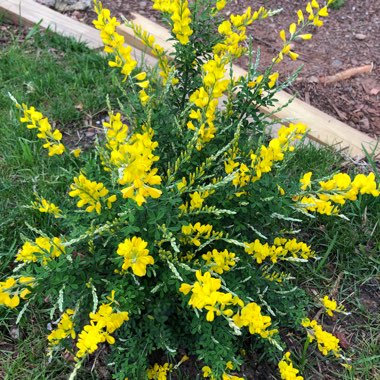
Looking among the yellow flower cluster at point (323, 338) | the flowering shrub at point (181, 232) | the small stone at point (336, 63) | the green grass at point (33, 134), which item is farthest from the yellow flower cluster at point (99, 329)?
the small stone at point (336, 63)

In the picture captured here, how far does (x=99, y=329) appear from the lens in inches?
59.4

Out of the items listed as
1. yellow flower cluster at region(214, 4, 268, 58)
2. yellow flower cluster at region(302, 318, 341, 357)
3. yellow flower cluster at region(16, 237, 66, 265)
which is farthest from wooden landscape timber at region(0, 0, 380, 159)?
yellow flower cluster at region(16, 237, 66, 265)

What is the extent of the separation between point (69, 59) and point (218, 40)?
5.77ft

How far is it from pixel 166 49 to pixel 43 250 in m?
2.21

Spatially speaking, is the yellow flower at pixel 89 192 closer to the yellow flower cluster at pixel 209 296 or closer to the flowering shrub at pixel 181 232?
the flowering shrub at pixel 181 232

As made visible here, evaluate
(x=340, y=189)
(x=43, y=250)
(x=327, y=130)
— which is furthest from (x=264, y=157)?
(x=327, y=130)

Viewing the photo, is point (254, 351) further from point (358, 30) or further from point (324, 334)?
point (358, 30)

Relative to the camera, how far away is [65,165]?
267cm

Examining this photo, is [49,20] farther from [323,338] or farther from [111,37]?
[323,338]

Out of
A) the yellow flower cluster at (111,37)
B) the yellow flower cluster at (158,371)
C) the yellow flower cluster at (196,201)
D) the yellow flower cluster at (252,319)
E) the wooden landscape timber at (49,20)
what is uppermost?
the yellow flower cluster at (111,37)

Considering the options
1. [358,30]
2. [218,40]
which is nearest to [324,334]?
[218,40]

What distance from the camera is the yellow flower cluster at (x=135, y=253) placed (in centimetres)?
140

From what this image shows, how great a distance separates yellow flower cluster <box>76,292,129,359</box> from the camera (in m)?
1.46

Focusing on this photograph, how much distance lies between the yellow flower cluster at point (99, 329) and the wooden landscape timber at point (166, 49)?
6.07ft
